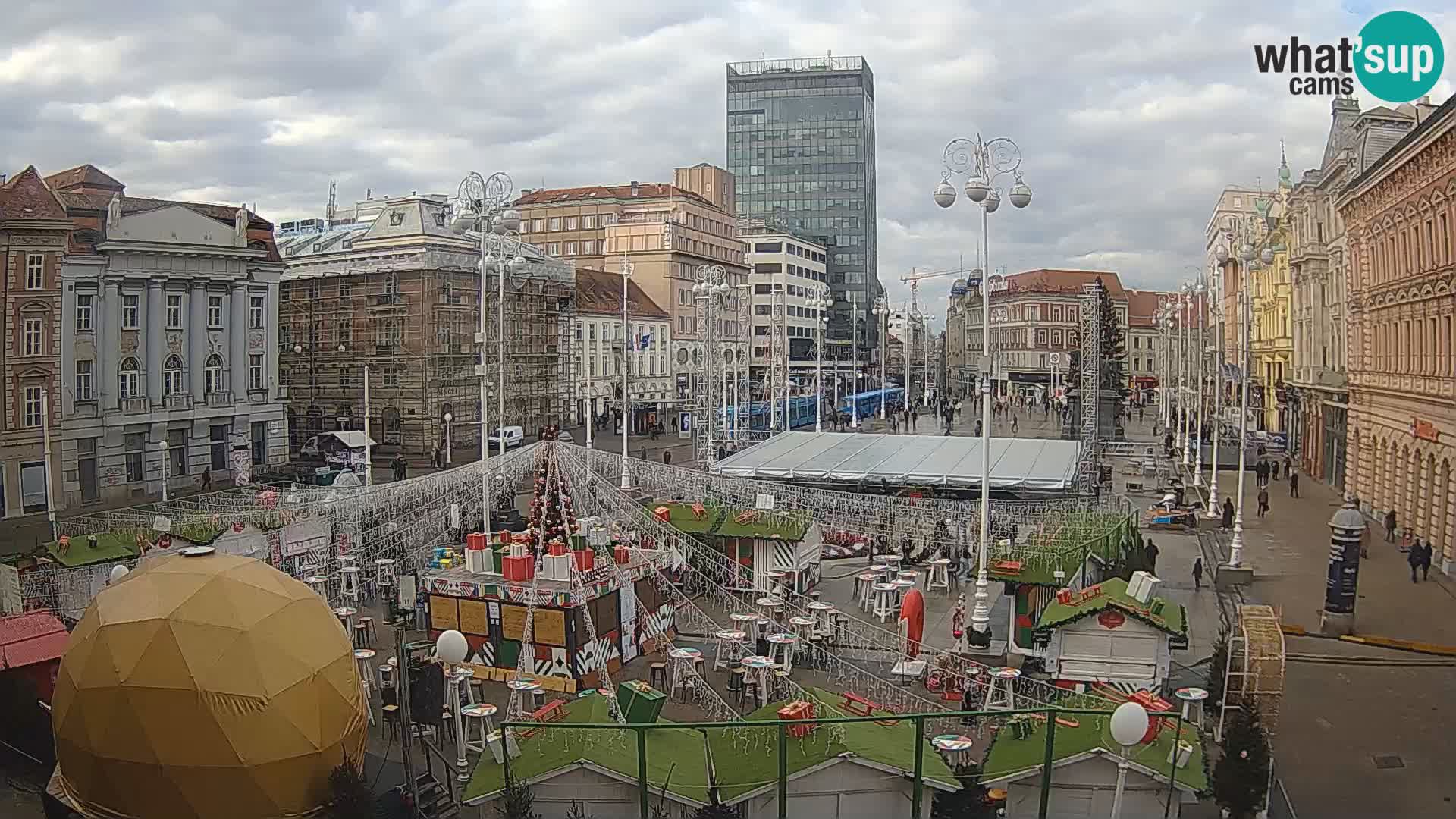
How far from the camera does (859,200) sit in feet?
419

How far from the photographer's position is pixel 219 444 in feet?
141

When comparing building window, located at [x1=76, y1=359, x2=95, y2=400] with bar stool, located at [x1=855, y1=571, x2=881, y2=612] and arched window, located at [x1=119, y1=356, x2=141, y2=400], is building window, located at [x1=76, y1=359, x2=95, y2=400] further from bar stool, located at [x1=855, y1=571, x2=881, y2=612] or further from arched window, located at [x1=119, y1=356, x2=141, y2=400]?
bar stool, located at [x1=855, y1=571, x2=881, y2=612]

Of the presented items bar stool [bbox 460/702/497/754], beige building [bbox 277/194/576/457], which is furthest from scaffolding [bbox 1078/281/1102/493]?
beige building [bbox 277/194/576/457]

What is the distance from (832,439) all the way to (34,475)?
2576 cm

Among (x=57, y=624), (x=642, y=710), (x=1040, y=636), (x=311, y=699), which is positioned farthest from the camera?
(x=1040, y=636)

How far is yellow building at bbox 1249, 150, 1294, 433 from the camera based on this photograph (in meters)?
58.6

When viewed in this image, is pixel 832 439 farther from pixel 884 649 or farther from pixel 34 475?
pixel 34 475

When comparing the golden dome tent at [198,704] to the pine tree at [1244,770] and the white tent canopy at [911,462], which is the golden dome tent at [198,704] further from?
the white tent canopy at [911,462]

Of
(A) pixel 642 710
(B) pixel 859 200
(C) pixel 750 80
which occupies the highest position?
(C) pixel 750 80

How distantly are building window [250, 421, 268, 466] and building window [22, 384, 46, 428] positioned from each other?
9.95 m

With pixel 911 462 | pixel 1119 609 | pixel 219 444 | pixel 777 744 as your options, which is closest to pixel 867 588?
pixel 1119 609

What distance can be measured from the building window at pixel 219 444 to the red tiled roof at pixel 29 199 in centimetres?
1056

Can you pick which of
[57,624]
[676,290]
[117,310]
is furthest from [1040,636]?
[676,290]

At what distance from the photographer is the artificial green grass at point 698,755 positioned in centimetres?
1112
